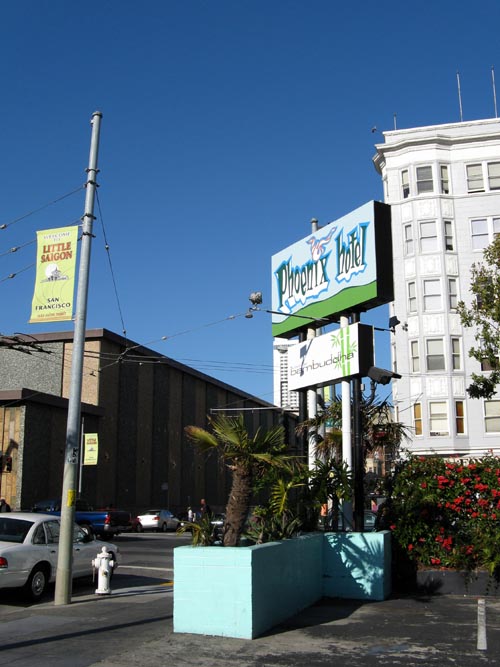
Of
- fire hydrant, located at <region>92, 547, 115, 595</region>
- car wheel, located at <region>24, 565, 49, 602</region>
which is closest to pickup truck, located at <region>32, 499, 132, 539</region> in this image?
car wheel, located at <region>24, 565, 49, 602</region>

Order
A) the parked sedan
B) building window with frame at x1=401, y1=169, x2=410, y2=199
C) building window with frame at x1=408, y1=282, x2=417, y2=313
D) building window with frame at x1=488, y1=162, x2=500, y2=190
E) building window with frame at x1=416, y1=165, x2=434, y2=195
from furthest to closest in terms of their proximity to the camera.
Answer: the parked sedan, building window with frame at x1=401, y1=169, x2=410, y2=199, building window with frame at x1=416, y1=165, x2=434, y2=195, building window with frame at x1=488, y1=162, x2=500, y2=190, building window with frame at x1=408, y1=282, x2=417, y2=313

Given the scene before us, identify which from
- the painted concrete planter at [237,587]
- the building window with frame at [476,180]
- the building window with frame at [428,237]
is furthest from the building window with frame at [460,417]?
the painted concrete planter at [237,587]

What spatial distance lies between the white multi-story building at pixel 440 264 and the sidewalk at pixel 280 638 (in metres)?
24.7

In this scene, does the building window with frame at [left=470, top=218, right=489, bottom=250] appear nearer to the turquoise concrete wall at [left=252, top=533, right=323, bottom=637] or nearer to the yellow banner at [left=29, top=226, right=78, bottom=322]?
the yellow banner at [left=29, top=226, right=78, bottom=322]

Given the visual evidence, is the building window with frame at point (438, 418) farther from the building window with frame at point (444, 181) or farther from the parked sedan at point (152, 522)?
the parked sedan at point (152, 522)

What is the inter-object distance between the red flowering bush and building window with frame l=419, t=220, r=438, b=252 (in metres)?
26.1

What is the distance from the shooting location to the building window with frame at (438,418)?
3622 centimetres

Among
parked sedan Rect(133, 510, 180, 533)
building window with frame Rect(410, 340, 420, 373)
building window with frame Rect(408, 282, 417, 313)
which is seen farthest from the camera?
parked sedan Rect(133, 510, 180, 533)

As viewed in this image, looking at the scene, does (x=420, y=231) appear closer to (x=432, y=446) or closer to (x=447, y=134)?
(x=447, y=134)

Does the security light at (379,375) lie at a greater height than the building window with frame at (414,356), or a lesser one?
lesser

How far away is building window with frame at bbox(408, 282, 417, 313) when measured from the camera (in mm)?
38062

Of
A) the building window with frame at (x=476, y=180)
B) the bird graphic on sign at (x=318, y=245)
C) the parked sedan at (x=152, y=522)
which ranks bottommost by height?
the parked sedan at (x=152, y=522)

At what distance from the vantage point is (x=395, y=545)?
530 inches

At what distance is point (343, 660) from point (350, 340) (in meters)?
6.73
